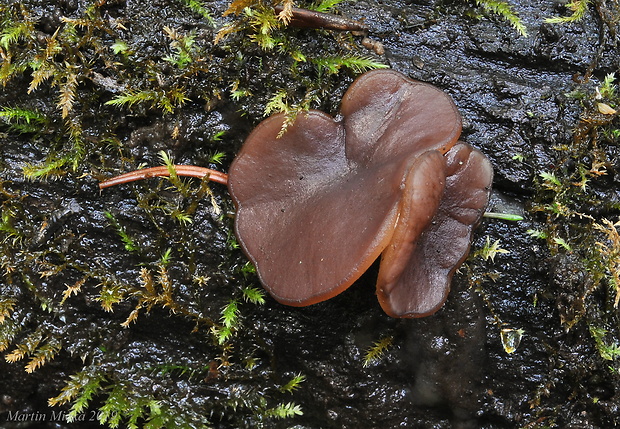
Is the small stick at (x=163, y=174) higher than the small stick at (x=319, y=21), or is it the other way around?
the small stick at (x=319, y=21)

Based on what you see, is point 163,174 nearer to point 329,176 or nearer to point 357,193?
point 329,176

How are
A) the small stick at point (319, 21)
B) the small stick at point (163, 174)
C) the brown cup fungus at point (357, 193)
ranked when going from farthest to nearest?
the small stick at point (163, 174), the small stick at point (319, 21), the brown cup fungus at point (357, 193)

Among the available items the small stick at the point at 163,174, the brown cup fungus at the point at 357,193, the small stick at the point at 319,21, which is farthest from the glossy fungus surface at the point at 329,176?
the small stick at the point at 319,21

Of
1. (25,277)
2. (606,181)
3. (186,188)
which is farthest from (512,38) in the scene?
(25,277)

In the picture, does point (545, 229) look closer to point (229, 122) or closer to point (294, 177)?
point (294, 177)

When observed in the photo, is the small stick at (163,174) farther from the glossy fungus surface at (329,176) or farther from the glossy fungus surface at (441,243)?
the glossy fungus surface at (441,243)

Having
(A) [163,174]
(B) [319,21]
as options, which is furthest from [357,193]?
(A) [163,174]

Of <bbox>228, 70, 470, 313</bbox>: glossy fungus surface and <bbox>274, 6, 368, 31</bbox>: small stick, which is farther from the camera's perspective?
<bbox>274, 6, 368, 31</bbox>: small stick

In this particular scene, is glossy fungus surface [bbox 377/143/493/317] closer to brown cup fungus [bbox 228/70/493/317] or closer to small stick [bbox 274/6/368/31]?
brown cup fungus [bbox 228/70/493/317]

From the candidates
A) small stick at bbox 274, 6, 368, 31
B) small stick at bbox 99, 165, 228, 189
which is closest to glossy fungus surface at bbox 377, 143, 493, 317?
small stick at bbox 274, 6, 368, 31
